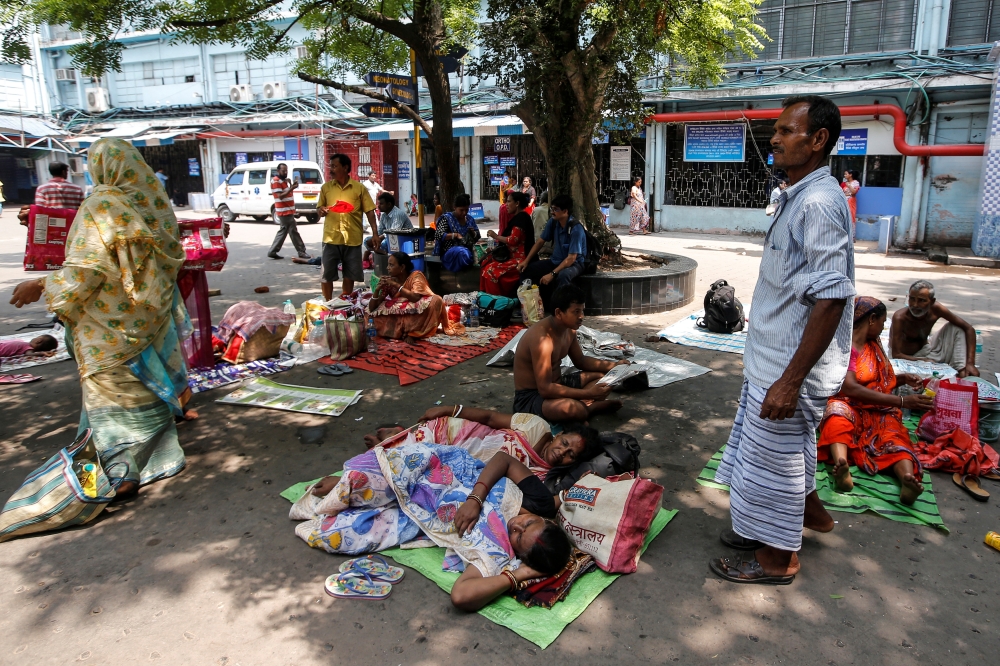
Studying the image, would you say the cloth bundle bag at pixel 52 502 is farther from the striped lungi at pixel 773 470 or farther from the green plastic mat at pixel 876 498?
the green plastic mat at pixel 876 498

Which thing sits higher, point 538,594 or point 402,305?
point 402,305

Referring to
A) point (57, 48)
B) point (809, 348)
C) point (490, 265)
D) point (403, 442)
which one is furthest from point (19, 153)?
point (809, 348)

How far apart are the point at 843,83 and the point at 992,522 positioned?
12.8 meters

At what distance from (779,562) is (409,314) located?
4.66 metres

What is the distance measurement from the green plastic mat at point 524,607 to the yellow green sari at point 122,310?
5.65ft

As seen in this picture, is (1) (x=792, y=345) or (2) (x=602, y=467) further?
(2) (x=602, y=467)

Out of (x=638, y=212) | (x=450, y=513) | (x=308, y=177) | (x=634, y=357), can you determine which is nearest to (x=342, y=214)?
(x=634, y=357)

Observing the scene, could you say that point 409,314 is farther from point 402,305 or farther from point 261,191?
point 261,191

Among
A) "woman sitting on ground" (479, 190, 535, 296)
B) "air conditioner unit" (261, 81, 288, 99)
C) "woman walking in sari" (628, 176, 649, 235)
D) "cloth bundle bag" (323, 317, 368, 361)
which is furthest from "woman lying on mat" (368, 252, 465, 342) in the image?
"air conditioner unit" (261, 81, 288, 99)

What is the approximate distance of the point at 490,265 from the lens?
8.28 metres

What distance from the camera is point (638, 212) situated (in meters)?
17.1

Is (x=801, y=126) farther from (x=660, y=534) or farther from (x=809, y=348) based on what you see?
(x=660, y=534)

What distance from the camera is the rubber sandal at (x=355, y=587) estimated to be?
2.95 metres

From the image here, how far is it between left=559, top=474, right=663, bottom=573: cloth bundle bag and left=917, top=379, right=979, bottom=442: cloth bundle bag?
6.93 feet
